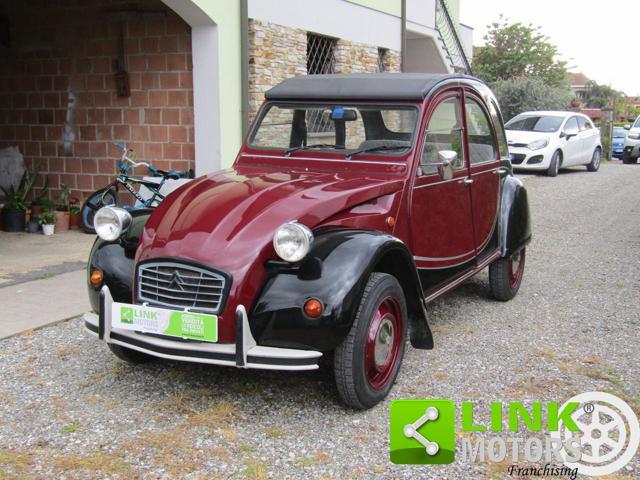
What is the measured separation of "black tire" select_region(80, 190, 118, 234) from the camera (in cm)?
928

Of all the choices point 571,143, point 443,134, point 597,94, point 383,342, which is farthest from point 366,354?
point 597,94

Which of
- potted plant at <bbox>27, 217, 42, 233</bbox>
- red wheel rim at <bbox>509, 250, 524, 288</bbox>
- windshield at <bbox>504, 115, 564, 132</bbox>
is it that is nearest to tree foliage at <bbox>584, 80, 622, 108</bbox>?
windshield at <bbox>504, 115, 564, 132</bbox>

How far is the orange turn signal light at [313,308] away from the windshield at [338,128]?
1.53 m

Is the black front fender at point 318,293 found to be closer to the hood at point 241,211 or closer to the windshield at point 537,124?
the hood at point 241,211

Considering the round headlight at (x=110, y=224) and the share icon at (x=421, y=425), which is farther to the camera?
the round headlight at (x=110, y=224)

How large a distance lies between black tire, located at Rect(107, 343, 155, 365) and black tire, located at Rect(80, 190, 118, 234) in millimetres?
5055

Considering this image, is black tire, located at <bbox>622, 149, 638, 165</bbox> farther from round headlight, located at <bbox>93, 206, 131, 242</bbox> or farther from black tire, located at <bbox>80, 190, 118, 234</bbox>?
round headlight, located at <bbox>93, 206, 131, 242</bbox>

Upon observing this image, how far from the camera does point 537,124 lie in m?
17.4

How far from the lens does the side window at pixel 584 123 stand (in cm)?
1844

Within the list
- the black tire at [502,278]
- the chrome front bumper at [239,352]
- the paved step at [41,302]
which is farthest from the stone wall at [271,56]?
the chrome front bumper at [239,352]

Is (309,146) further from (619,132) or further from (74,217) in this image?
(619,132)


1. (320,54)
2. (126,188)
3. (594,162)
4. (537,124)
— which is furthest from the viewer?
(594,162)

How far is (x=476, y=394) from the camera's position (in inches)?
165

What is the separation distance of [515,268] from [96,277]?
12.5 ft
